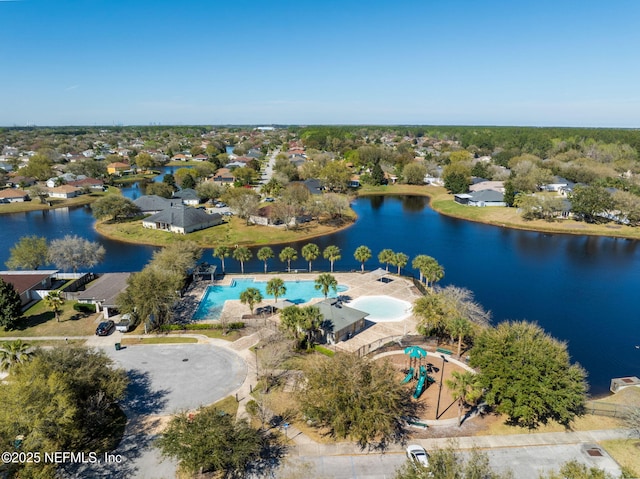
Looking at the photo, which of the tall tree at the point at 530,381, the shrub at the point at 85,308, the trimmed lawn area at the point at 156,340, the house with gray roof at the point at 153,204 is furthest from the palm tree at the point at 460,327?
the house with gray roof at the point at 153,204

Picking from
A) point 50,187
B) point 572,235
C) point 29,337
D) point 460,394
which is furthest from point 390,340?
point 50,187

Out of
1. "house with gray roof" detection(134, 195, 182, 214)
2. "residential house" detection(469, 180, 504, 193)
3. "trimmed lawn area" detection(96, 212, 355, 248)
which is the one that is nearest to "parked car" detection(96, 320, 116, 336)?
"trimmed lawn area" detection(96, 212, 355, 248)

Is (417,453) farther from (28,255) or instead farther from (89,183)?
(89,183)

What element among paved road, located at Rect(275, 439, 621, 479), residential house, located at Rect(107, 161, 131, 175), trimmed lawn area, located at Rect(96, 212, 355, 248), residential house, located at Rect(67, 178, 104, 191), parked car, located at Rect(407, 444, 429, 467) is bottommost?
paved road, located at Rect(275, 439, 621, 479)

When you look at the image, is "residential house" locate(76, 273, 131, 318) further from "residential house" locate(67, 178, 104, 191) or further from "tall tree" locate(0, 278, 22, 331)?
"residential house" locate(67, 178, 104, 191)

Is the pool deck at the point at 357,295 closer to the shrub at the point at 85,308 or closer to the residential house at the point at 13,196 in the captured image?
the shrub at the point at 85,308

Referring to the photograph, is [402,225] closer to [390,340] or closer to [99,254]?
[390,340]
